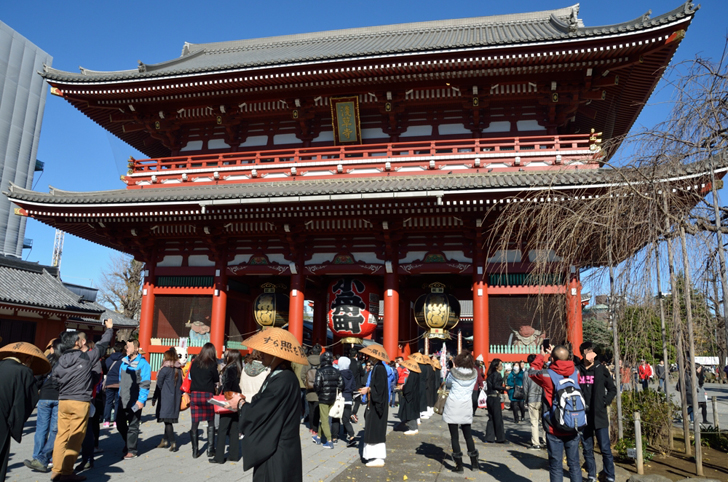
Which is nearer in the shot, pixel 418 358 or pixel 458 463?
pixel 458 463

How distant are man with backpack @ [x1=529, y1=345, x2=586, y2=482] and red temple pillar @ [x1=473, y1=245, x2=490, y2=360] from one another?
25.7ft

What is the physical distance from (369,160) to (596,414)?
1009cm

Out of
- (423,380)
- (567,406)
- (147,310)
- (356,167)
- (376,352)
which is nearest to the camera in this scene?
(567,406)

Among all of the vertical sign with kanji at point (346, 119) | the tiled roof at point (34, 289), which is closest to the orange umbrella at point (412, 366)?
the vertical sign with kanji at point (346, 119)

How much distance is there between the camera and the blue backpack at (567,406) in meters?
5.45

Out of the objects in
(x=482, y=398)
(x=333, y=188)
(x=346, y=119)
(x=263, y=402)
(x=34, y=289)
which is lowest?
(x=482, y=398)

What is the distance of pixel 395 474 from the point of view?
6969 millimetres

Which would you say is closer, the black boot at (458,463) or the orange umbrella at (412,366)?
the black boot at (458,463)

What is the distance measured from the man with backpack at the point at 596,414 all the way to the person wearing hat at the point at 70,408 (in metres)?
6.56

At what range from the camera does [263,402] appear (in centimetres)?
416

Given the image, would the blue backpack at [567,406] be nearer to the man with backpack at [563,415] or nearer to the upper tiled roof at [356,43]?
the man with backpack at [563,415]

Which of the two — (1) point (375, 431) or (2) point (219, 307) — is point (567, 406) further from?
(2) point (219, 307)

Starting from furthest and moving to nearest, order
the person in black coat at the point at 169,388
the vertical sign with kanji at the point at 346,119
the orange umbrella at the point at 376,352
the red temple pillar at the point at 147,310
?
the red temple pillar at the point at 147,310
the vertical sign with kanji at the point at 346,119
the orange umbrella at the point at 376,352
the person in black coat at the point at 169,388

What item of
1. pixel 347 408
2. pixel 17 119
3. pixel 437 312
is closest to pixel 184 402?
pixel 347 408
